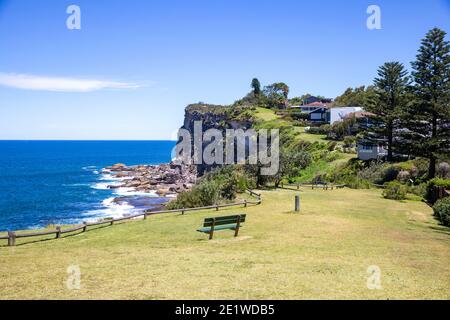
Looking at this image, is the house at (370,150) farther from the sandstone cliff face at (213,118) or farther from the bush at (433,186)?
the sandstone cliff face at (213,118)

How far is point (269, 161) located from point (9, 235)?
84.7 ft

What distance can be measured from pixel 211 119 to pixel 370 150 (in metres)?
65.4

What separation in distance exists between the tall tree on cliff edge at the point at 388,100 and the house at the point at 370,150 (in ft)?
3.49

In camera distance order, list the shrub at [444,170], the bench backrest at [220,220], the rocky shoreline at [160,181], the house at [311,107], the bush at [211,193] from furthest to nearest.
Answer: the house at [311,107] → the rocky shoreline at [160,181] → the shrub at [444,170] → the bush at [211,193] → the bench backrest at [220,220]

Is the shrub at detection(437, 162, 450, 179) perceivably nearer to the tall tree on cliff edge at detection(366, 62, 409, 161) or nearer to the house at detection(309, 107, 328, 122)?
the tall tree on cliff edge at detection(366, 62, 409, 161)

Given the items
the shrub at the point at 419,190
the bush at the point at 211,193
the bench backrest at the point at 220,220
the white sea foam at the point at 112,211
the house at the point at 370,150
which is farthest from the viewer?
the house at the point at 370,150

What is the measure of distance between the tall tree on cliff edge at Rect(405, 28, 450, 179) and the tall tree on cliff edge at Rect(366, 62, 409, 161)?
7.09 m

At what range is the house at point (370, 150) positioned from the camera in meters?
50.5

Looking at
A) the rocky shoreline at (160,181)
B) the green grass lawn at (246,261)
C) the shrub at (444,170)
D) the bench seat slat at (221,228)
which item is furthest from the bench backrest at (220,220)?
the rocky shoreline at (160,181)

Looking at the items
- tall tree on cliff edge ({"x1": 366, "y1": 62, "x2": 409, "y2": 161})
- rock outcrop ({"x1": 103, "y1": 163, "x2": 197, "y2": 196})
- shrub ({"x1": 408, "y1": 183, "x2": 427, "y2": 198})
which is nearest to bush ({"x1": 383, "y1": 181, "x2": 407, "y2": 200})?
shrub ({"x1": 408, "y1": 183, "x2": 427, "y2": 198})

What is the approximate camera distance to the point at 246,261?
448 inches

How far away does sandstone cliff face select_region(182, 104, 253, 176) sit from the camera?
93.4 metres

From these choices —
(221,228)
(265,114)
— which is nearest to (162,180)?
(265,114)

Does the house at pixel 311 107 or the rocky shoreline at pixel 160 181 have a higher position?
the house at pixel 311 107
